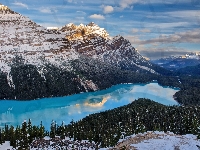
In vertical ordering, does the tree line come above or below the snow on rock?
below

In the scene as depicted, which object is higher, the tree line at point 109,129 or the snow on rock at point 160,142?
the snow on rock at point 160,142

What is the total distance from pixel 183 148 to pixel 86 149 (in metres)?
27.3

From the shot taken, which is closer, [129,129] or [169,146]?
[169,146]

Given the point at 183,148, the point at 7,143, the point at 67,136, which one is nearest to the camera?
the point at 183,148

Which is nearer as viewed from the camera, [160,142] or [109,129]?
[160,142]

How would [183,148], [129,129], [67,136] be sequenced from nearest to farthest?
[183,148] < [67,136] < [129,129]

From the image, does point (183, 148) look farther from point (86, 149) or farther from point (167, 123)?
point (167, 123)

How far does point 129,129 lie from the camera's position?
4943 inches

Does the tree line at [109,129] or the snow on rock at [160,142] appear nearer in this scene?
the snow on rock at [160,142]

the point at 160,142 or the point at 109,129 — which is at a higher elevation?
the point at 160,142

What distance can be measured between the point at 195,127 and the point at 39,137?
60.7 meters

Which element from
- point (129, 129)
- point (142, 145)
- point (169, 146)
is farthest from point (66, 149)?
point (129, 129)

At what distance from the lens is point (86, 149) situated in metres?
84.8

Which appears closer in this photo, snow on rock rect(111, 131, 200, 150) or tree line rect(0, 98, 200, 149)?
snow on rock rect(111, 131, 200, 150)
